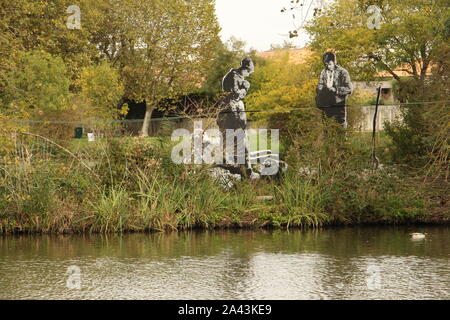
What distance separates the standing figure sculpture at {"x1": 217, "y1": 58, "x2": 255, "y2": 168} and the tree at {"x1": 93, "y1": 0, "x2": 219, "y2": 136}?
89.2ft

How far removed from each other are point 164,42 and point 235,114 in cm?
2882

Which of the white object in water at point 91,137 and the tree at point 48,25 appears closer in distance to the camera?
the white object in water at point 91,137

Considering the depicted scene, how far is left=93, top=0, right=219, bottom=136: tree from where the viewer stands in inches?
1826

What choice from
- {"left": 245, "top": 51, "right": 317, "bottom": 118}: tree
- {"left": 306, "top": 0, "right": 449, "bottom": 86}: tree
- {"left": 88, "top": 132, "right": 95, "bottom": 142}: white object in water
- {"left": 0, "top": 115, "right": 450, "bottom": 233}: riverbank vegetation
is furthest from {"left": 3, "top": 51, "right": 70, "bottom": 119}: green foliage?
{"left": 306, "top": 0, "right": 449, "bottom": 86}: tree

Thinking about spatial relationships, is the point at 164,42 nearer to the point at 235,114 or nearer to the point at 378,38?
the point at 378,38

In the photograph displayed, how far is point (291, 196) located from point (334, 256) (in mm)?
4012

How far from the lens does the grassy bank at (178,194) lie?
15117mm

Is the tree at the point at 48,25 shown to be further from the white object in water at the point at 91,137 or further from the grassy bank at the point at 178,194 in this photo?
the grassy bank at the point at 178,194

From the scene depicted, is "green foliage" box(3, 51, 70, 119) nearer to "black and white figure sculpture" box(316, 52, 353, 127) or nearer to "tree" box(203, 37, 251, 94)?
"black and white figure sculpture" box(316, 52, 353, 127)

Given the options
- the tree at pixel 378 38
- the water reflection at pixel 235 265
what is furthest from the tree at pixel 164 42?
the water reflection at pixel 235 265

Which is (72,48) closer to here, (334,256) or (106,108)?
(106,108)

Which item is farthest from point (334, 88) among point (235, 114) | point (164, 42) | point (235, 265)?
point (164, 42)

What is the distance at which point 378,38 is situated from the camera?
37719mm

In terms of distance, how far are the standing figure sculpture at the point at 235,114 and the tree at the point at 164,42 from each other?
27.2 meters
